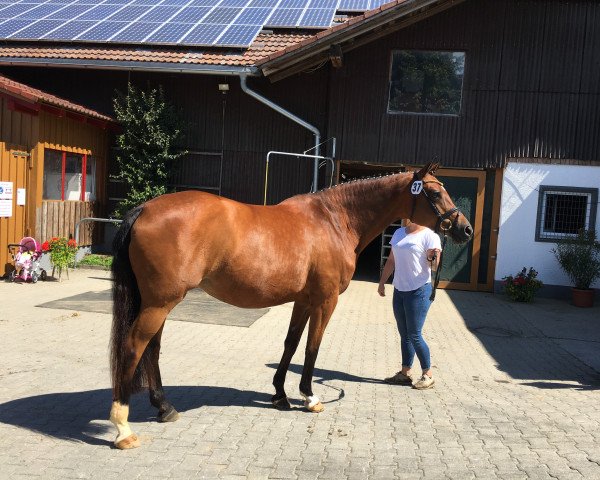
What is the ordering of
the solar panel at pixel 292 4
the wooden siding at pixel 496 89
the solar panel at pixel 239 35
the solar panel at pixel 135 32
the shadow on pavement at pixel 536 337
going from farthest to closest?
the solar panel at pixel 292 4 → the solar panel at pixel 135 32 → the solar panel at pixel 239 35 → the wooden siding at pixel 496 89 → the shadow on pavement at pixel 536 337

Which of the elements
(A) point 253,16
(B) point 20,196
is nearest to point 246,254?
(B) point 20,196

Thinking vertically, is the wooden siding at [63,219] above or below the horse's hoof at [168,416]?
above

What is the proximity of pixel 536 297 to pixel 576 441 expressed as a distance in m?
8.84

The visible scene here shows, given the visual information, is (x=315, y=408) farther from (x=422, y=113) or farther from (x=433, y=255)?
(x=422, y=113)

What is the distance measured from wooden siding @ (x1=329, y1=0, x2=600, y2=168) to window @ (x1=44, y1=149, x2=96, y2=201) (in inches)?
237

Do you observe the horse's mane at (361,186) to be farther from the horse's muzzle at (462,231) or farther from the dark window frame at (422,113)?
the dark window frame at (422,113)

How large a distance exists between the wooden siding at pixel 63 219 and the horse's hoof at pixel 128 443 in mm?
8766

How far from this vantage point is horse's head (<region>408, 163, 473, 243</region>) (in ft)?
15.8

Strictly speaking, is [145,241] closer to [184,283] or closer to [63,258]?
[184,283]

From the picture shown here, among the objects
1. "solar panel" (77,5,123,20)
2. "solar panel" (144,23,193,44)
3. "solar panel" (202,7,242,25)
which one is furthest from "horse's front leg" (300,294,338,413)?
"solar panel" (77,5,123,20)

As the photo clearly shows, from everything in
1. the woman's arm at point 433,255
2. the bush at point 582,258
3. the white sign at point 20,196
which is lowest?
the bush at point 582,258

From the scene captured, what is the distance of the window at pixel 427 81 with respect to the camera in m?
12.9

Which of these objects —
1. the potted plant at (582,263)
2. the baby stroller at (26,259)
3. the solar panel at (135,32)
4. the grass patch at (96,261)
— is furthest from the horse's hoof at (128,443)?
the solar panel at (135,32)

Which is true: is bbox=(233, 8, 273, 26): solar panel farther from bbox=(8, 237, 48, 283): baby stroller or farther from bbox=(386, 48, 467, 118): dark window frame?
bbox=(8, 237, 48, 283): baby stroller
